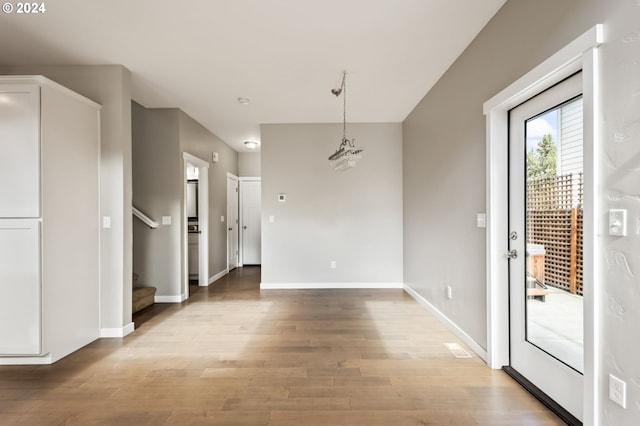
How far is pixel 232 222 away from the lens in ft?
22.1

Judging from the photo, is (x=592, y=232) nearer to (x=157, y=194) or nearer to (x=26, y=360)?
(x=26, y=360)

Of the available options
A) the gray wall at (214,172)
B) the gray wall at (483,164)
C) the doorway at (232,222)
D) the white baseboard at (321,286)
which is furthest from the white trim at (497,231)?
the doorway at (232,222)

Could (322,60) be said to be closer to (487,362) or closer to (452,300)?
(452,300)

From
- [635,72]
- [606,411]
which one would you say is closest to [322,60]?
[635,72]

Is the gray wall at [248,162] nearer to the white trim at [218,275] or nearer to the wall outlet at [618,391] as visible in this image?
the white trim at [218,275]

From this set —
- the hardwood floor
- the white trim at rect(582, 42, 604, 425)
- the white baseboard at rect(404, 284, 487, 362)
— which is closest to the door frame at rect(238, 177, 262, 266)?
the hardwood floor

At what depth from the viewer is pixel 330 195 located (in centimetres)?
493

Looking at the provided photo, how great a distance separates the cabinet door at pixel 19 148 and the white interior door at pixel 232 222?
3.97 metres

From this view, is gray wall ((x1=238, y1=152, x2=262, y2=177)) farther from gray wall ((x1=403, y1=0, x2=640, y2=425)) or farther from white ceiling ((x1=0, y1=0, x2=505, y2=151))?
gray wall ((x1=403, y1=0, x2=640, y2=425))

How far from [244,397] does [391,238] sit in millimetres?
3444

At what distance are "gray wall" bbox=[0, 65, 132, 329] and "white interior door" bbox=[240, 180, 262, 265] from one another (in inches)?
161

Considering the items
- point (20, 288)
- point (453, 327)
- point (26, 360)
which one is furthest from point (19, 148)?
point (453, 327)

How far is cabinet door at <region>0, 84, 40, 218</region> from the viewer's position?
2373mm

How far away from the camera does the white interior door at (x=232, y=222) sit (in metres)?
6.40
